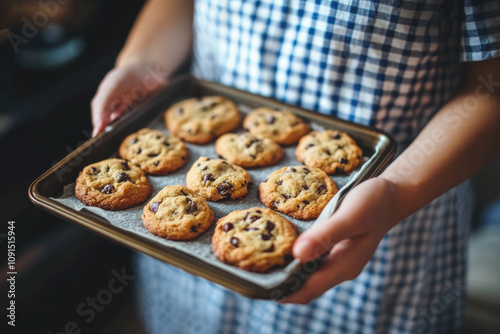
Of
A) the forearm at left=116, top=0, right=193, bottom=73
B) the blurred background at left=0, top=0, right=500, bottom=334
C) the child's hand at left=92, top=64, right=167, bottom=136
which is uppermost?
the forearm at left=116, top=0, right=193, bottom=73

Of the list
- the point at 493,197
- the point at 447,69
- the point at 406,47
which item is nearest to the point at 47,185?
the point at 406,47

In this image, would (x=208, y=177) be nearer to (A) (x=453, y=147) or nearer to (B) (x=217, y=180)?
(B) (x=217, y=180)

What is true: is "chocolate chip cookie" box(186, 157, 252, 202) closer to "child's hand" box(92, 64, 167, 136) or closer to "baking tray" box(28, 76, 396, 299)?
"baking tray" box(28, 76, 396, 299)

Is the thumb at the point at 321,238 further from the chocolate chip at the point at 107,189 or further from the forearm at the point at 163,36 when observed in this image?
the forearm at the point at 163,36

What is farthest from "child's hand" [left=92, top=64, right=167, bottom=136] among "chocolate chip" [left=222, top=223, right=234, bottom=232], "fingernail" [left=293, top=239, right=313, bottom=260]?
"fingernail" [left=293, top=239, right=313, bottom=260]

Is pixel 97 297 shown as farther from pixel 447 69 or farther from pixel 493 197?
pixel 493 197

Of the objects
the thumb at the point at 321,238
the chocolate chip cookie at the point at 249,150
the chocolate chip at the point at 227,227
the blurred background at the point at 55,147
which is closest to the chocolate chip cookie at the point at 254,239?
the chocolate chip at the point at 227,227
